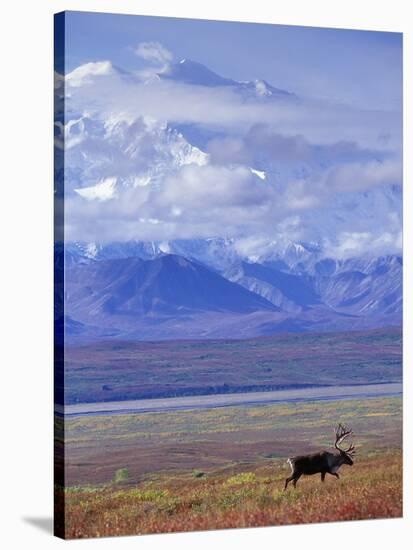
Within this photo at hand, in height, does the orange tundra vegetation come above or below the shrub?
below

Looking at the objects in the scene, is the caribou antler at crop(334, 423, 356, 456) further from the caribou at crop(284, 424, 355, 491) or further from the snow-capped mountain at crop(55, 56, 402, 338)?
the snow-capped mountain at crop(55, 56, 402, 338)

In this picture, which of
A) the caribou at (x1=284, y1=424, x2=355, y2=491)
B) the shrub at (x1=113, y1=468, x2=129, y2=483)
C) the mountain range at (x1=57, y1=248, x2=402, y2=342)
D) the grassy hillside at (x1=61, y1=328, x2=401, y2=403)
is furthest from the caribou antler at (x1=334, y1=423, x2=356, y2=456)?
the shrub at (x1=113, y1=468, x2=129, y2=483)

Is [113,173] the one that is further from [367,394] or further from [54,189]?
[367,394]

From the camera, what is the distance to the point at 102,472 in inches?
771

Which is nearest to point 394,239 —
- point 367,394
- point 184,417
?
point 367,394

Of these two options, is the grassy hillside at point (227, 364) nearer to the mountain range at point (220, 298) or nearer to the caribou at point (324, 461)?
the mountain range at point (220, 298)

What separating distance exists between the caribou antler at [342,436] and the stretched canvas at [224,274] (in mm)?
23

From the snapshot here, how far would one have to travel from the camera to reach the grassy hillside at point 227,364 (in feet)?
64.9

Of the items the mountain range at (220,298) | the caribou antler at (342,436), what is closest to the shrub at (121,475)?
the mountain range at (220,298)

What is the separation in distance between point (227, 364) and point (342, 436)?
165 centimetres

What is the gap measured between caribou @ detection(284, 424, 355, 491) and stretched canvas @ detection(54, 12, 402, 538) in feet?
0.07

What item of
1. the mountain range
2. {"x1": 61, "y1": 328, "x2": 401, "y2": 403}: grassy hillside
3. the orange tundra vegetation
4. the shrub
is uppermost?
the mountain range

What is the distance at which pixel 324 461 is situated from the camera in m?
20.9

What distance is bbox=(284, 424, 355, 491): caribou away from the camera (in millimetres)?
20719
